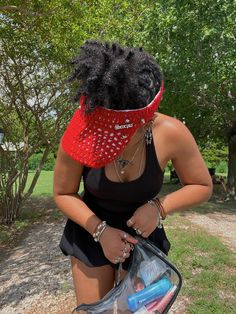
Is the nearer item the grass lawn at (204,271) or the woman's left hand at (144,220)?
the woman's left hand at (144,220)

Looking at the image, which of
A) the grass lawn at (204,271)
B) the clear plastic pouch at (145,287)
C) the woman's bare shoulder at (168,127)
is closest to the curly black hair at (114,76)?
the woman's bare shoulder at (168,127)

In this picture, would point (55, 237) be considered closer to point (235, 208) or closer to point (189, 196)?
point (189, 196)

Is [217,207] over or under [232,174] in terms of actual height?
under

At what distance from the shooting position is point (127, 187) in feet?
5.64

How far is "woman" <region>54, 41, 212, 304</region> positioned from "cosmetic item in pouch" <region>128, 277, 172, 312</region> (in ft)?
0.59

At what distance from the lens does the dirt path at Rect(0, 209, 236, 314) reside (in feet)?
13.9

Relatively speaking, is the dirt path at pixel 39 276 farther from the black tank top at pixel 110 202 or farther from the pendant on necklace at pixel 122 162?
the pendant on necklace at pixel 122 162

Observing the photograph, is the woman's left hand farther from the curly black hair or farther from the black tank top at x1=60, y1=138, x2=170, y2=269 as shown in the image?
the curly black hair

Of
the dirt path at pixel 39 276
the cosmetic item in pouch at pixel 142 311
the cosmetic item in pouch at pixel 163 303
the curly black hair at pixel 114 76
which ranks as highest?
the curly black hair at pixel 114 76

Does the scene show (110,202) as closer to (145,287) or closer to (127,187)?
(127,187)

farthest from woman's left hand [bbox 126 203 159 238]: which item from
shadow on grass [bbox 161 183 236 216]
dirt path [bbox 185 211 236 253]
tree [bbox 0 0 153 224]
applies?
shadow on grass [bbox 161 183 236 216]

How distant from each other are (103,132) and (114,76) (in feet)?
0.78

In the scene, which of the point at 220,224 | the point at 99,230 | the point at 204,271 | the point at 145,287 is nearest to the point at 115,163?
the point at 99,230

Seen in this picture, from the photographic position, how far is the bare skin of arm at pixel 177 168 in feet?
5.65
